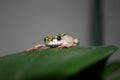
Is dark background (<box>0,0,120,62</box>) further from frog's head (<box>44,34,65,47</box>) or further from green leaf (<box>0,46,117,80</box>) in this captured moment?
green leaf (<box>0,46,117,80</box>)

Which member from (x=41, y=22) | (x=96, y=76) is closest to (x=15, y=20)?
(x=41, y=22)

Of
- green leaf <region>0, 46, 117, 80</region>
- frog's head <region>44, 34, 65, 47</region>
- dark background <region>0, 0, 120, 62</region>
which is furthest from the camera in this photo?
dark background <region>0, 0, 120, 62</region>

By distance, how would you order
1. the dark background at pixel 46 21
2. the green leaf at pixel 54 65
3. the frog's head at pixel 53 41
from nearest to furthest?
Result: the green leaf at pixel 54 65, the frog's head at pixel 53 41, the dark background at pixel 46 21

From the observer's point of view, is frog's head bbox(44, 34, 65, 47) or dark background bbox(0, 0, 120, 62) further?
dark background bbox(0, 0, 120, 62)

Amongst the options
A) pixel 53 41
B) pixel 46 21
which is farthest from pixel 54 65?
pixel 46 21

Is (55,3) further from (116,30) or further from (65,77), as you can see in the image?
(65,77)

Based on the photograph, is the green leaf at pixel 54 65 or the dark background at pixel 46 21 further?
the dark background at pixel 46 21

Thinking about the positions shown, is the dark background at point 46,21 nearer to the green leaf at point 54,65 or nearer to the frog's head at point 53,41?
the frog's head at point 53,41

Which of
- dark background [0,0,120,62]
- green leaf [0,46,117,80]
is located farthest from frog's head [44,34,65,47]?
dark background [0,0,120,62]

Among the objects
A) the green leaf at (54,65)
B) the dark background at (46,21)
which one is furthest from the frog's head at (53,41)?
the dark background at (46,21)

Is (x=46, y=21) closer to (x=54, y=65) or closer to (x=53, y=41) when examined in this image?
(x=53, y=41)

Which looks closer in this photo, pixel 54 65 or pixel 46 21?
pixel 54 65

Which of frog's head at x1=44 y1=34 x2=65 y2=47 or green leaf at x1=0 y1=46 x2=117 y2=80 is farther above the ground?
green leaf at x1=0 y1=46 x2=117 y2=80
